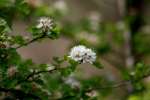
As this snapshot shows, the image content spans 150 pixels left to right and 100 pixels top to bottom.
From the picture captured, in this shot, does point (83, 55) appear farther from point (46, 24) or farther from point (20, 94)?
point (20, 94)

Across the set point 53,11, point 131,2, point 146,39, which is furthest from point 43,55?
point 131,2

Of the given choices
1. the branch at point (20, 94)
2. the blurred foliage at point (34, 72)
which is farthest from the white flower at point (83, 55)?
the branch at point (20, 94)

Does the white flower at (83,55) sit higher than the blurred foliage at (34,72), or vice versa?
the blurred foliage at (34,72)

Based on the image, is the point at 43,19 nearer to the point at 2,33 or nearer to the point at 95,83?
the point at 2,33

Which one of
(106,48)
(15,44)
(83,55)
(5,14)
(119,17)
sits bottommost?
(83,55)

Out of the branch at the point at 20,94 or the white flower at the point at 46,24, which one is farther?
the branch at the point at 20,94

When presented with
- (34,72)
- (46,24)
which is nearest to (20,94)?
(34,72)

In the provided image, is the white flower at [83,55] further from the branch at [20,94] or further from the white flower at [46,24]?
the branch at [20,94]

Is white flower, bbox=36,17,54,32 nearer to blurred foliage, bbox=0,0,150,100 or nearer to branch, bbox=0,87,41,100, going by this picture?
blurred foliage, bbox=0,0,150,100
